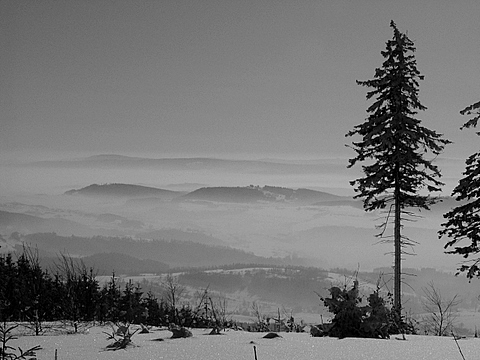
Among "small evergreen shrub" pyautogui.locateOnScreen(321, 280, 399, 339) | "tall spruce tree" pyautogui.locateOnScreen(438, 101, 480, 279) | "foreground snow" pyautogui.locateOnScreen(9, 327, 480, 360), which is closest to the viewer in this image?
"foreground snow" pyautogui.locateOnScreen(9, 327, 480, 360)

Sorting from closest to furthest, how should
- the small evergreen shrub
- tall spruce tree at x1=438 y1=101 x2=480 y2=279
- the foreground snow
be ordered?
the foreground snow
the small evergreen shrub
tall spruce tree at x1=438 y1=101 x2=480 y2=279

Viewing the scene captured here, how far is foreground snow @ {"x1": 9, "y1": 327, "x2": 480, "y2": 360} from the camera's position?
388cm

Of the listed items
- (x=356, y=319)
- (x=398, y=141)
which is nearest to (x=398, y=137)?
(x=398, y=141)

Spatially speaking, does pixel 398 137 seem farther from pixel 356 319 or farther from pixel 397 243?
pixel 356 319

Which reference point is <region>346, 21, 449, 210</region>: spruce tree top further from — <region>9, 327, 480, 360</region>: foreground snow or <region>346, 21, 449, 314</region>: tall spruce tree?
<region>9, 327, 480, 360</region>: foreground snow

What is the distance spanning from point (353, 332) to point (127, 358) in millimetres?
2553

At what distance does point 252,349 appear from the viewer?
4152 millimetres

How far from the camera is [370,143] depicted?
1836 cm

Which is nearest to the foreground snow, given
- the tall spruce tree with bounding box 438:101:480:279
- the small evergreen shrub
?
the small evergreen shrub

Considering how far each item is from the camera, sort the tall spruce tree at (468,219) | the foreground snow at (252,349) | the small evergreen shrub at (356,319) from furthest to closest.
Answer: the tall spruce tree at (468,219) < the small evergreen shrub at (356,319) < the foreground snow at (252,349)

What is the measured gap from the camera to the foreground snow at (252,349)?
3.88 metres

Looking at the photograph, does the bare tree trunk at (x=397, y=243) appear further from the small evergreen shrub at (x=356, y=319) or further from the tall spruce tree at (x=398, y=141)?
the small evergreen shrub at (x=356, y=319)

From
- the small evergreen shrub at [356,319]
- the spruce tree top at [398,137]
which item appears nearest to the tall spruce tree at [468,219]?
the spruce tree top at [398,137]

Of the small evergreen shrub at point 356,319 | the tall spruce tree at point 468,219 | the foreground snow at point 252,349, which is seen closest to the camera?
the foreground snow at point 252,349
